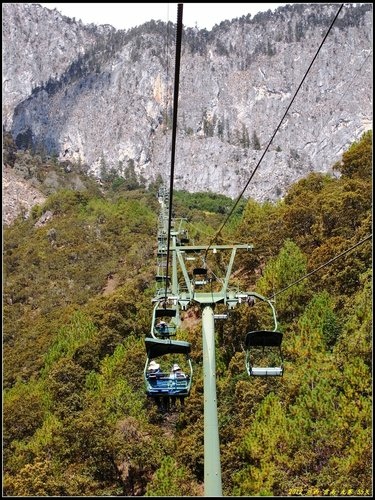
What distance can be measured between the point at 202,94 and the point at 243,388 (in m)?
91.1

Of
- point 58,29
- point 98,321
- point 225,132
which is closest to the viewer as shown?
point 98,321

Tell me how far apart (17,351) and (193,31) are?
3623 inches

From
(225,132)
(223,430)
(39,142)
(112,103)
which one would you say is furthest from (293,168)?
(223,430)

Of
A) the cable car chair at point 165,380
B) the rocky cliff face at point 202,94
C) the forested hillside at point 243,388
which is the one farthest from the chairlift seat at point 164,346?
the rocky cliff face at point 202,94

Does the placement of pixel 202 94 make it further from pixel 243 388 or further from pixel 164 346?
pixel 164 346

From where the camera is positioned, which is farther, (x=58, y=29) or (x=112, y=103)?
(x=58, y=29)

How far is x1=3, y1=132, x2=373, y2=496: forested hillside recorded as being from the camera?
14.6 meters

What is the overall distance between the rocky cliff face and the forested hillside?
59.0 metres

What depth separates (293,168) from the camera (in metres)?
87.3

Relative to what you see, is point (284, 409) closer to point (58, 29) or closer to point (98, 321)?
point (98, 321)

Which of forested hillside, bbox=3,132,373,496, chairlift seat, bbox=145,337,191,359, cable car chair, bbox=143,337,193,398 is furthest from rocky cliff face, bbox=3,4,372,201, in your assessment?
chairlift seat, bbox=145,337,191,359

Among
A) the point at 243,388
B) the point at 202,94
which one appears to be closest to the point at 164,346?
the point at 243,388

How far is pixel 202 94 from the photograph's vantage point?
10300cm

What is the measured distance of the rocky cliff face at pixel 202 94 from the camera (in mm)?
92812
